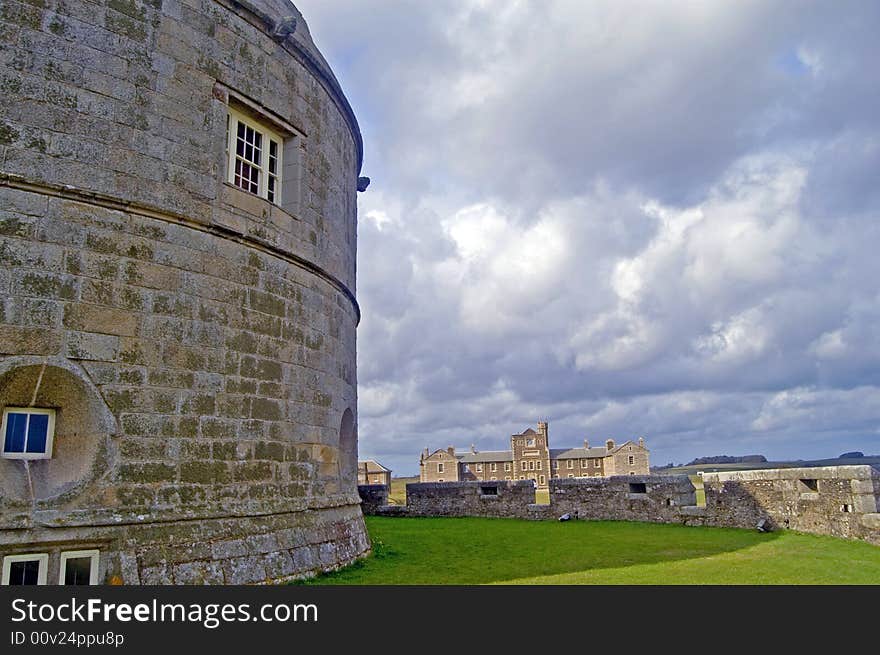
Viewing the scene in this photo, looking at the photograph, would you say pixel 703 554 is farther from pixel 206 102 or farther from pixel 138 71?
pixel 138 71

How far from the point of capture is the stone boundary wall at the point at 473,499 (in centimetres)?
1511

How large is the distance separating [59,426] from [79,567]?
1237 millimetres

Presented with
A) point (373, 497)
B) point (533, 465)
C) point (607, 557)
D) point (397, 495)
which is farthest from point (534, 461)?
point (607, 557)

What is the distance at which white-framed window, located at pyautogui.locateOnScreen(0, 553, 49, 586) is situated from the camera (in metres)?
5.26

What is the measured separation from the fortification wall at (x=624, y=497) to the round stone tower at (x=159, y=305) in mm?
7474

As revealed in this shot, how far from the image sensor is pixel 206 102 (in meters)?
7.07

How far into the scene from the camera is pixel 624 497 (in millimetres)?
14031

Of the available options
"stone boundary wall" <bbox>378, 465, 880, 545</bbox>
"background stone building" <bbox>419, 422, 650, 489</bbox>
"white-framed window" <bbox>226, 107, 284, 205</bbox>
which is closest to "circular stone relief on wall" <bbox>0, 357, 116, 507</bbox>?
"white-framed window" <bbox>226, 107, 284, 205</bbox>

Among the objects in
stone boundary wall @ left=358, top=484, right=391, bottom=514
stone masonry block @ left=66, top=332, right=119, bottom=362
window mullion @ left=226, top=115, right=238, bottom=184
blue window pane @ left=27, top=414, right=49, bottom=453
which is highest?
window mullion @ left=226, top=115, right=238, bottom=184

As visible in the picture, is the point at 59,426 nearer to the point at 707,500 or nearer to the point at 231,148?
the point at 231,148

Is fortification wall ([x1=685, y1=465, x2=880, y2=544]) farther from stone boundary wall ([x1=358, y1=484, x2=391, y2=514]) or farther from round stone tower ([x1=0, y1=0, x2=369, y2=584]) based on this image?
round stone tower ([x1=0, y1=0, x2=369, y2=584])

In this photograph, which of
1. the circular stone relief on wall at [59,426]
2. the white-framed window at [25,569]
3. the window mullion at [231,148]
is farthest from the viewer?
the window mullion at [231,148]

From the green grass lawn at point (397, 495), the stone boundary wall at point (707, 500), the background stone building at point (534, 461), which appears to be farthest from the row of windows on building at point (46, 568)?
the background stone building at point (534, 461)

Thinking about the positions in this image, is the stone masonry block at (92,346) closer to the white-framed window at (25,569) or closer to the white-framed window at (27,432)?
the white-framed window at (27,432)
